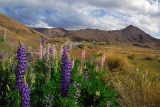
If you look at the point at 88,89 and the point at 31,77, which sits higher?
the point at 31,77

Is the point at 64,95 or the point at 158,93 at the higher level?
the point at 64,95

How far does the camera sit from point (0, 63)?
3383 mm

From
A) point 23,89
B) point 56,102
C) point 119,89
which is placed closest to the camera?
point 23,89

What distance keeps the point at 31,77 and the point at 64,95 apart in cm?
117

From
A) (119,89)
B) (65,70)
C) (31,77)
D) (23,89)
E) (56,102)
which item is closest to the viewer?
(23,89)

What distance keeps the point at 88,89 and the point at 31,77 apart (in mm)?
1522

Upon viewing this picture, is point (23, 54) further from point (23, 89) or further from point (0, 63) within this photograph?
point (0, 63)

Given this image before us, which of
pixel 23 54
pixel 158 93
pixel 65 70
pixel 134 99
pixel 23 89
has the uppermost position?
pixel 23 54

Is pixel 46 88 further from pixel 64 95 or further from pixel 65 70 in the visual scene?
pixel 65 70

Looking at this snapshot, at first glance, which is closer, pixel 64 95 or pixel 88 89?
pixel 64 95

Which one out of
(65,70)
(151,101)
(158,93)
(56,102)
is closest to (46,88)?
(56,102)

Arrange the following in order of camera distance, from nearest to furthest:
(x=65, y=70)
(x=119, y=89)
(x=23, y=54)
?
(x=23, y=54) < (x=65, y=70) < (x=119, y=89)

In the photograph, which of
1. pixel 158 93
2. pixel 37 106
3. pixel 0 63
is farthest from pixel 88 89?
pixel 0 63

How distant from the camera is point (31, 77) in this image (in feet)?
9.55
